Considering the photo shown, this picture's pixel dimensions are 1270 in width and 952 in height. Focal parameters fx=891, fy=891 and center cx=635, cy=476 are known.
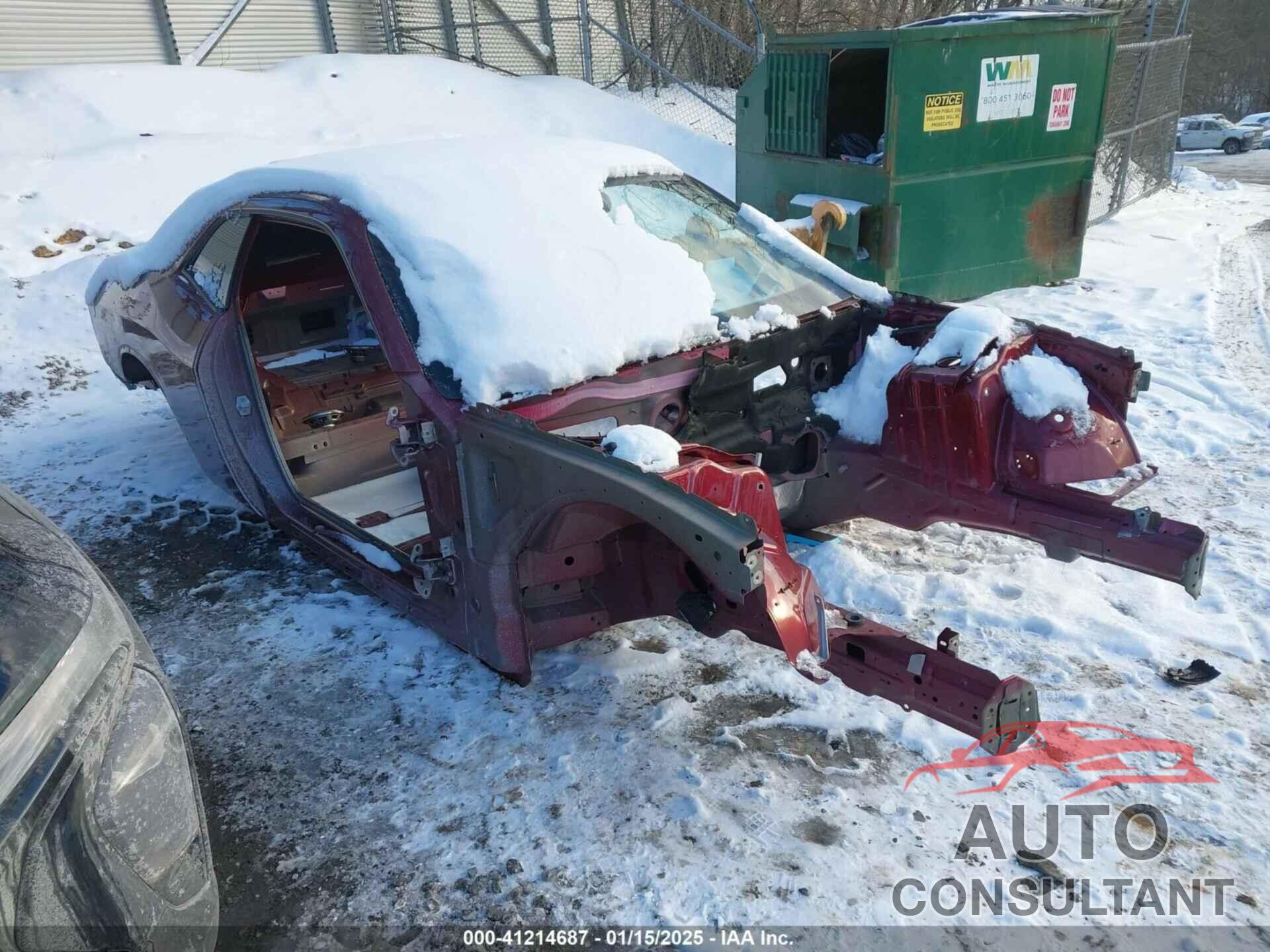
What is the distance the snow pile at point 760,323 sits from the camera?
125 inches

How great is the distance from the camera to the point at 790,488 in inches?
142

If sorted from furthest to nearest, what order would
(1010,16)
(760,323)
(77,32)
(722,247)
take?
(77,32), (1010,16), (722,247), (760,323)

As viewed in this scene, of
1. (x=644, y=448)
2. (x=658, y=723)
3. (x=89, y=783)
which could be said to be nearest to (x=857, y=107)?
(x=644, y=448)

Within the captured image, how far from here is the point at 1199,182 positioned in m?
15.2

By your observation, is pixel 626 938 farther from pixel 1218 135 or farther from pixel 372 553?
pixel 1218 135

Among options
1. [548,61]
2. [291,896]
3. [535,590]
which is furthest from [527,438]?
[548,61]

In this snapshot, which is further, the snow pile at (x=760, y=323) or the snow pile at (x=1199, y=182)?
the snow pile at (x=1199, y=182)

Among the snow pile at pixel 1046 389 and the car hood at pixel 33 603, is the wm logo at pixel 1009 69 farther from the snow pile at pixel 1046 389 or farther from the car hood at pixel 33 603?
the car hood at pixel 33 603

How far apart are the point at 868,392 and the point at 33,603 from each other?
9.14ft

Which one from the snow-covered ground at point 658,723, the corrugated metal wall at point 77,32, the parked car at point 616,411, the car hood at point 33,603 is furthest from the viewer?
the corrugated metal wall at point 77,32

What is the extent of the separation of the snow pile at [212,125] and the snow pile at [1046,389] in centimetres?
780

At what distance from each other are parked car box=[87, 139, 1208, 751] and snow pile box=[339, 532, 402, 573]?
0.01 m

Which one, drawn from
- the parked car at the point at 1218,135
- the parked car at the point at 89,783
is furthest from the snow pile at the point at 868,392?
the parked car at the point at 1218,135

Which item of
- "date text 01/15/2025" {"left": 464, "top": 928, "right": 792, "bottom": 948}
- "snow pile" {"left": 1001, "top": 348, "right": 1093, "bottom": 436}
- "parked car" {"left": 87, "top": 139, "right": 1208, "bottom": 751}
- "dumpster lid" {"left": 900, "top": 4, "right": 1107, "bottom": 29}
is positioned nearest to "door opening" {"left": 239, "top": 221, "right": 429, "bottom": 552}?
"parked car" {"left": 87, "top": 139, "right": 1208, "bottom": 751}
